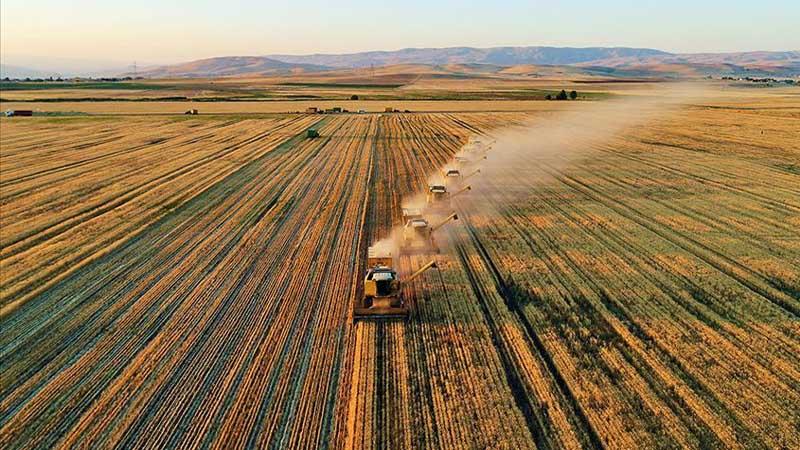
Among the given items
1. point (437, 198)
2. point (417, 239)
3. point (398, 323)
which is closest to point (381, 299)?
point (398, 323)

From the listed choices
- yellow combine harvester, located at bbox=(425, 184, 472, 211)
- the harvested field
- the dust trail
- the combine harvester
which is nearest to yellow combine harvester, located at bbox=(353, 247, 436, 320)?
the harvested field

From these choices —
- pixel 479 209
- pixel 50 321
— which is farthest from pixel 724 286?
pixel 50 321

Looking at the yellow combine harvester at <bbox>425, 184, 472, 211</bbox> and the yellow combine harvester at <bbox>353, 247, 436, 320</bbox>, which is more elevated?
the yellow combine harvester at <bbox>425, 184, 472, 211</bbox>

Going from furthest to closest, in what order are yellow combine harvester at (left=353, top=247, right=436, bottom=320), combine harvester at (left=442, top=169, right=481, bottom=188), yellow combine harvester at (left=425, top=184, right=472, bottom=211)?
combine harvester at (left=442, top=169, right=481, bottom=188), yellow combine harvester at (left=425, top=184, right=472, bottom=211), yellow combine harvester at (left=353, top=247, right=436, bottom=320)

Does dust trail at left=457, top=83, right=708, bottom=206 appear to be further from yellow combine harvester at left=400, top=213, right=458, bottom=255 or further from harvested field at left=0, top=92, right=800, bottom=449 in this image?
yellow combine harvester at left=400, top=213, right=458, bottom=255

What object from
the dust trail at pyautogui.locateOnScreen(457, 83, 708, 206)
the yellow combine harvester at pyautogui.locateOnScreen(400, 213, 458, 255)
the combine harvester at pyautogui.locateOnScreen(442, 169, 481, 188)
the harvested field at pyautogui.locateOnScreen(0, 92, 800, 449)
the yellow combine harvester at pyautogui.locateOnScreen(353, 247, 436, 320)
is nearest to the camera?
the harvested field at pyautogui.locateOnScreen(0, 92, 800, 449)

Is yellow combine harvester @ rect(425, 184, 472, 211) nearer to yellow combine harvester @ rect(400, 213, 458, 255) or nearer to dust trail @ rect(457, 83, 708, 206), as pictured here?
dust trail @ rect(457, 83, 708, 206)

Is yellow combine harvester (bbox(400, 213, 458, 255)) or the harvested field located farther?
yellow combine harvester (bbox(400, 213, 458, 255))

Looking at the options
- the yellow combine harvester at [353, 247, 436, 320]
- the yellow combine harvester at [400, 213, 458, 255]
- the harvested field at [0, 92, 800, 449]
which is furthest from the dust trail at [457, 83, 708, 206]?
the yellow combine harvester at [353, 247, 436, 320]

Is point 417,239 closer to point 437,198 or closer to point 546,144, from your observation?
point 437,198
